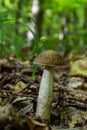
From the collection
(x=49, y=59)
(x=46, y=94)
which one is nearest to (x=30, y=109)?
(x=46, y=94)

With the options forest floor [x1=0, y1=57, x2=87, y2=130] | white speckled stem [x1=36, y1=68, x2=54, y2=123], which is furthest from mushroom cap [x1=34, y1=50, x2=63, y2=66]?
forest floor [x1=0, y1=57, x2=87, y2=130]

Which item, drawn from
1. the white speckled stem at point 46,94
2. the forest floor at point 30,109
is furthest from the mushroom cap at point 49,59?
the forest floor at point 30,109

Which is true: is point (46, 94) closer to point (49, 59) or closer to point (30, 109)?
point (30, 109)

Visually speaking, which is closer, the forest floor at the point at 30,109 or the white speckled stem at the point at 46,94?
the forest floor at the point at 30,109

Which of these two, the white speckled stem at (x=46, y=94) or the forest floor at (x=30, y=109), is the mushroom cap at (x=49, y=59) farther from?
the forest floor at (x=30, y=109)

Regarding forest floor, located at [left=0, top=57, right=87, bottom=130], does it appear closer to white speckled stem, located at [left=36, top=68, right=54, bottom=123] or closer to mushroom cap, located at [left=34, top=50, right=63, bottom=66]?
white speckled stem, located at [left=36, top=68, right=54, bottom=123]

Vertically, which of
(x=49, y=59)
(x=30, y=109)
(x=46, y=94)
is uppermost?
(x=49, y=59)

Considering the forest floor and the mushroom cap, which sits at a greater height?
the mushroom cap

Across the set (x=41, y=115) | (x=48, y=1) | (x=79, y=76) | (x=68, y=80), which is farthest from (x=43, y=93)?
(x=48, y=1)

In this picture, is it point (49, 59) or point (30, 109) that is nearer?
point (49, 59)

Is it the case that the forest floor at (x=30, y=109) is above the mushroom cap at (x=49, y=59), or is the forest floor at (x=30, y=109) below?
below

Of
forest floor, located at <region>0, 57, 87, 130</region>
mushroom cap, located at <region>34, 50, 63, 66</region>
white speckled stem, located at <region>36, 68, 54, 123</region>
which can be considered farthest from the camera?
white speckled stem, located at <region>36, 68, 54, 123</region>
